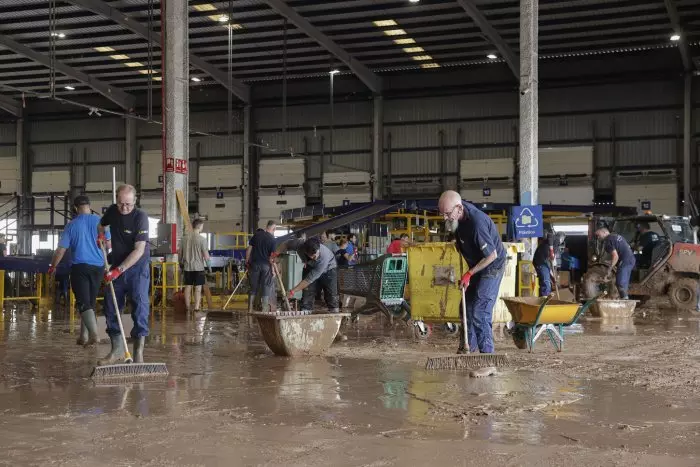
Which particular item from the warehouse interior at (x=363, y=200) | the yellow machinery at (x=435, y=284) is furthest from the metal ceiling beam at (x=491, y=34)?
the yellow machinery at (x=435, y=284)

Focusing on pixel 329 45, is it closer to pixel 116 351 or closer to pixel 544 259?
pixel 544 259

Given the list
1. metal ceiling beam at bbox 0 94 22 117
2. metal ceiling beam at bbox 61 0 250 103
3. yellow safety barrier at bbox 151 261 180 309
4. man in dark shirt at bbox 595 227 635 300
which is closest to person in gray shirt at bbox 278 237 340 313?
man in dark shirt at bbox 595 227 635 300

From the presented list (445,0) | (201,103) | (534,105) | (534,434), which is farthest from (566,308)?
(201,103)

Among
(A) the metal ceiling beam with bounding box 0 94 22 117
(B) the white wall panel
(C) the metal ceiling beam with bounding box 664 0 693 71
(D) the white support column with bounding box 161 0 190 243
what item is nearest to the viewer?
(D) the white support column with bounding box 161 0 190 243

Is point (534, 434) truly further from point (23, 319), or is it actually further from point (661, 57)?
point (661, 57)

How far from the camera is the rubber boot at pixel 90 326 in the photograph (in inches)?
406

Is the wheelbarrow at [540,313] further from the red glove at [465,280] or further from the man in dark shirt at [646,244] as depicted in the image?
the man in dark shirt at [646,244]

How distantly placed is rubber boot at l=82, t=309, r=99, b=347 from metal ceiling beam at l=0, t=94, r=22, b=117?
1181 inches

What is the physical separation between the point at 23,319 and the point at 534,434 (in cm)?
1210

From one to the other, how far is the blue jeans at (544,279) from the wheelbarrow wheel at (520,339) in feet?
20.7

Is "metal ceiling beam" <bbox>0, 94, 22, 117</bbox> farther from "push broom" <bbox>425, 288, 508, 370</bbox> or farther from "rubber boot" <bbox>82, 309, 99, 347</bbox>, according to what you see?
"push broom" <bbox>425, 288, 508, 370</bbox>

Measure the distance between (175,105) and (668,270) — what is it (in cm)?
1118

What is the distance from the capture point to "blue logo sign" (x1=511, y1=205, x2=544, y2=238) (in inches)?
690

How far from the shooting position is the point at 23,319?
50.5 ft
